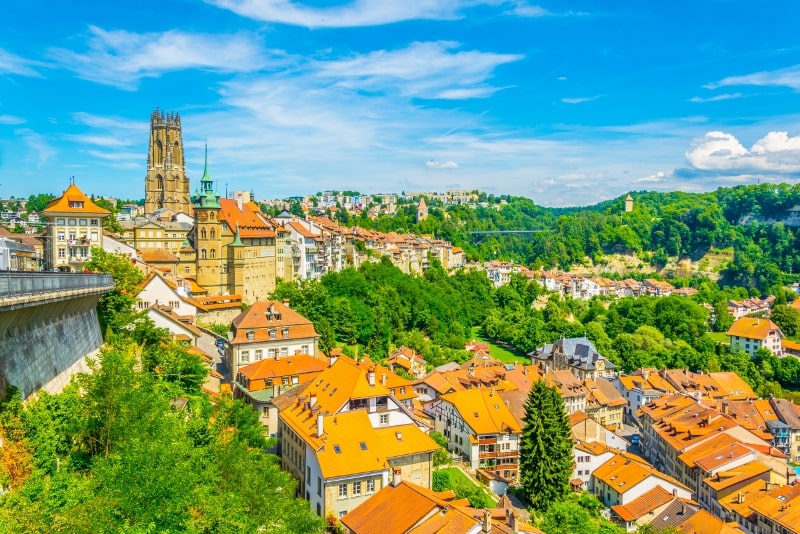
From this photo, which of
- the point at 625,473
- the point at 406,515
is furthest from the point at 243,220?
the point at 406,515

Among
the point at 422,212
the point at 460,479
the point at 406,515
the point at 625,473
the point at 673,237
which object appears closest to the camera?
the point at 406,515

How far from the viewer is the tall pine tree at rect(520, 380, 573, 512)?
111 ft

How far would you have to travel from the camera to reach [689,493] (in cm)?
3812

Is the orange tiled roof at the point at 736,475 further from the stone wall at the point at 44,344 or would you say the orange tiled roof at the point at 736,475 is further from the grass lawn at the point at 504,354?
the stone wall at the point at 44,344

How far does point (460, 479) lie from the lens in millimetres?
33594

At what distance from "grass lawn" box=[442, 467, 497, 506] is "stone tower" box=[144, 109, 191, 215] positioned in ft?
171

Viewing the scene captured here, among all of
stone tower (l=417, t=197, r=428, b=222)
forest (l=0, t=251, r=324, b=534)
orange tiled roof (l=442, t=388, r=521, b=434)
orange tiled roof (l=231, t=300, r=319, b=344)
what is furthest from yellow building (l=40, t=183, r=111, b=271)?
stone tower (l=417, t=197, r=428, b=222)

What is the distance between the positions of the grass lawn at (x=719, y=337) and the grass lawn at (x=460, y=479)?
66753 millimetres

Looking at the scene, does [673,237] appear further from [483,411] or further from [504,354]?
[483,411]

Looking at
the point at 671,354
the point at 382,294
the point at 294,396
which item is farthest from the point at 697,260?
the point at 294,396

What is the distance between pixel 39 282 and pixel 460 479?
23224mm

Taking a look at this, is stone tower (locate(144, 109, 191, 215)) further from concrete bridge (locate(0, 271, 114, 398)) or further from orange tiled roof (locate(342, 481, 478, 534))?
orange tiled roof (locate(342, 481, 478, 534))

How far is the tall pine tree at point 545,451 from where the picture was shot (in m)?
33.9

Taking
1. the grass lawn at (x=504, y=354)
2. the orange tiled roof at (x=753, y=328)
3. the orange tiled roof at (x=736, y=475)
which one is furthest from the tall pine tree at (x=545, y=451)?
the orange tiled roof at (x=753, y=328)
